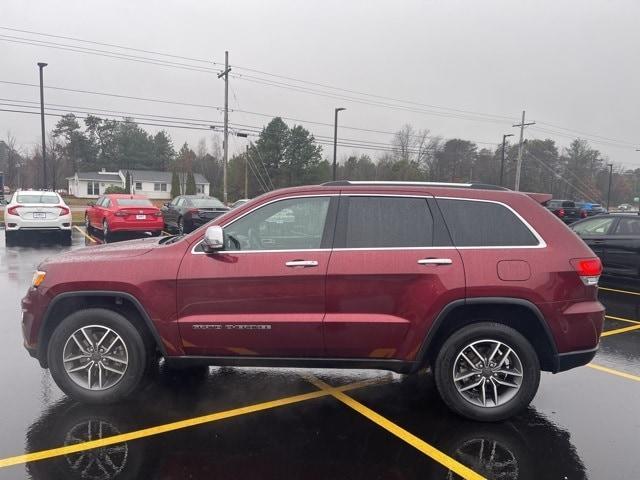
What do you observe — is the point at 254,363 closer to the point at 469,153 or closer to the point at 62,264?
the point at 62,264

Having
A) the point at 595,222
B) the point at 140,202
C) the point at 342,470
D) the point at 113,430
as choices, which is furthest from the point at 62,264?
the point at 140,202

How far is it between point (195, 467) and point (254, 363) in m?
0.96

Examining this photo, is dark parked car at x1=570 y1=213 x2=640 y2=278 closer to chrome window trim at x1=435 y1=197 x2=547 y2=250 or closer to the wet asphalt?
the wet asphalt

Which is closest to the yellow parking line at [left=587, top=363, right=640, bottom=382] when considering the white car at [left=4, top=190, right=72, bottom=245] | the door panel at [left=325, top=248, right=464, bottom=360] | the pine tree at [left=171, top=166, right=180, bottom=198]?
the door panel at [left=325, top=248, right=464, bottom=360]

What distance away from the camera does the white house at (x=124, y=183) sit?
74.5 m

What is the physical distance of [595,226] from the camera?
35.1ft

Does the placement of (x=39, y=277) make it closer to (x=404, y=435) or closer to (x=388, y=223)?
(x=388, y=223)

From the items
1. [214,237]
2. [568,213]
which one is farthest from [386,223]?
[568,213]

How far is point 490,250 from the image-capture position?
3873 millimetres

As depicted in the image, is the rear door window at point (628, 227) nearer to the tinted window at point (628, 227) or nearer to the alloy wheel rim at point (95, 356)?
the tinted window at point (628, 227)

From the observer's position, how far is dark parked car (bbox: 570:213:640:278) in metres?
9.84

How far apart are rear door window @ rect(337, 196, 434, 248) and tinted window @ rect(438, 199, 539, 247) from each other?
0.19 metres

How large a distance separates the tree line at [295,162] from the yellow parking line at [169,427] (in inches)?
1896

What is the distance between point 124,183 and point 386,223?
78831mm
